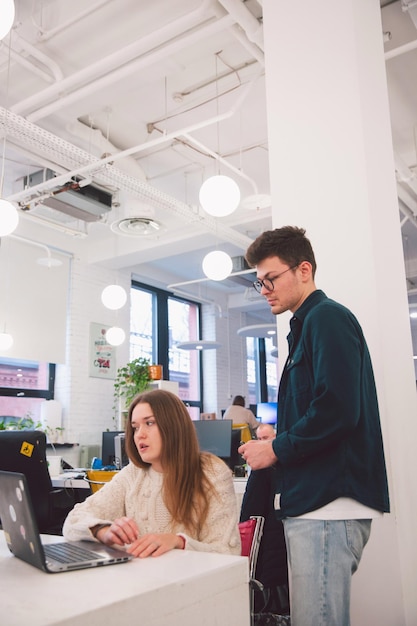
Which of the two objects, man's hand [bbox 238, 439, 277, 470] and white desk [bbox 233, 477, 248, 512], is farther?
white desk [bbox 233, 477, 248, 512]

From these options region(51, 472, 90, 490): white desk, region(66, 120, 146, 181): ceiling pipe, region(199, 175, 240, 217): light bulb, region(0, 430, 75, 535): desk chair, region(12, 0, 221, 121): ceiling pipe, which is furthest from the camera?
region(66, 120, 146, 181): ceiling pipe

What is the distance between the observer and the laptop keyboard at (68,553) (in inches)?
49.8

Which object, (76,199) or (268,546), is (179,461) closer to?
(268,546)

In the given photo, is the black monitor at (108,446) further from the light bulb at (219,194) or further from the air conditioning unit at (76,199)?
the light bulb at (219,194)

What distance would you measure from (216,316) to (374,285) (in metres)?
8.30

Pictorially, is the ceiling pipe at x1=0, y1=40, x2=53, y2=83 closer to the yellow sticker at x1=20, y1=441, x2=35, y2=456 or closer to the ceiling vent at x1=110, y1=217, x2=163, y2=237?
the ceiling vent at x1=110, y1=217, x2=163, y2=237

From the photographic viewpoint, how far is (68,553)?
133cm

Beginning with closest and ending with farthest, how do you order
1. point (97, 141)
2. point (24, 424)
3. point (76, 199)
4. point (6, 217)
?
point (6, 217) → point (97, 141) → point (76, 199) → point (24, 424)

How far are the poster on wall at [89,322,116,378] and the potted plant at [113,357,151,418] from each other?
0.15m

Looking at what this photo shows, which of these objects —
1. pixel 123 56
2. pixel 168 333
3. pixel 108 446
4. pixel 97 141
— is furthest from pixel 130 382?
pixel 123 56

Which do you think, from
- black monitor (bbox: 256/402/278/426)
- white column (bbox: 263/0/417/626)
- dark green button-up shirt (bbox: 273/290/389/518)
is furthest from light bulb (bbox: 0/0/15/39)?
black monitor (bbox: 256/402/278/426)

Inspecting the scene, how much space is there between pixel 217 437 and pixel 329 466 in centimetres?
314

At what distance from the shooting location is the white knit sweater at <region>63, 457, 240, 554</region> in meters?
1.66

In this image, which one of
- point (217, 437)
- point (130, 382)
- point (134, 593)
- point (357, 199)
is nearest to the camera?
point (134, 593)
